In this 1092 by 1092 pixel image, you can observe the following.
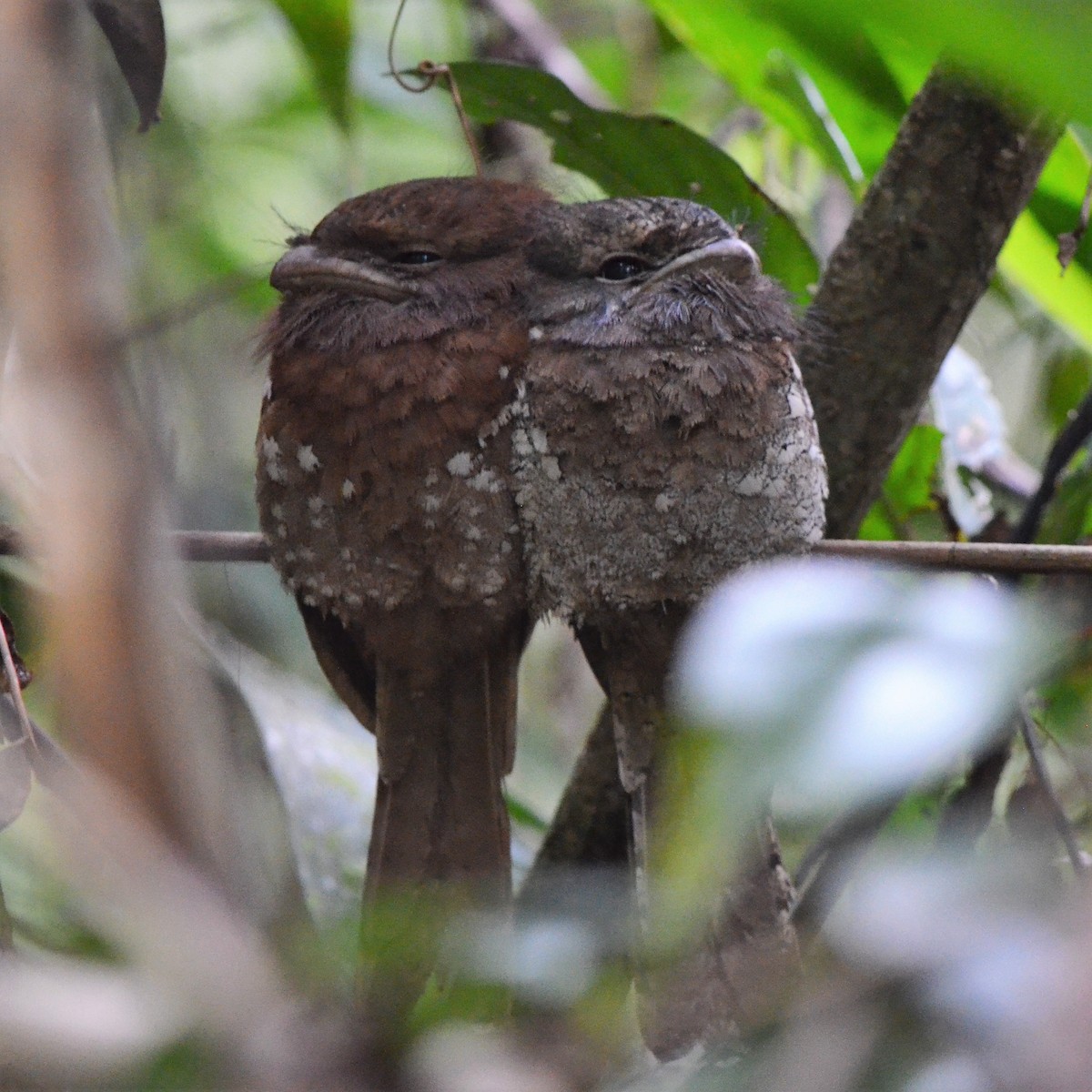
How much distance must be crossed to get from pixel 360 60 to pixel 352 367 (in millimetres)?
2170

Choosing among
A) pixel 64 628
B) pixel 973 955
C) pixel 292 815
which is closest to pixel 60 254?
pixel 64 628

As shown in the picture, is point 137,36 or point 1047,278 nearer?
point 137,36

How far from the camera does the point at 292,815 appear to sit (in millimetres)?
2555

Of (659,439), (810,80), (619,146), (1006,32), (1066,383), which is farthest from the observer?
(1066,383)

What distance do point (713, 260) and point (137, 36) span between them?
86 cm

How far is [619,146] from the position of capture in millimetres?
2482

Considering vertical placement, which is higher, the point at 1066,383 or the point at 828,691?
the point at 828,691

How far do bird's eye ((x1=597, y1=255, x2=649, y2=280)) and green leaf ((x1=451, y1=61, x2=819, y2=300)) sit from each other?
0.40 metres

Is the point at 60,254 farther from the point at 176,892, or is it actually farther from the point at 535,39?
the point at 535,39

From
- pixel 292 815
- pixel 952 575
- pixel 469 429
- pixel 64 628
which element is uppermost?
pixel 64 628

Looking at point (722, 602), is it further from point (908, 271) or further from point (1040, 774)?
point (908, 271)

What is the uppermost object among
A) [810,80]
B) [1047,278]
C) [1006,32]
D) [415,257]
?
[1006,32]

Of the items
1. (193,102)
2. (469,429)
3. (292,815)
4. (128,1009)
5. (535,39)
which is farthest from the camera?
(193,102)

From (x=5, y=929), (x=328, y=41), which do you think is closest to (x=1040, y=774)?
(x=5, y=929)
